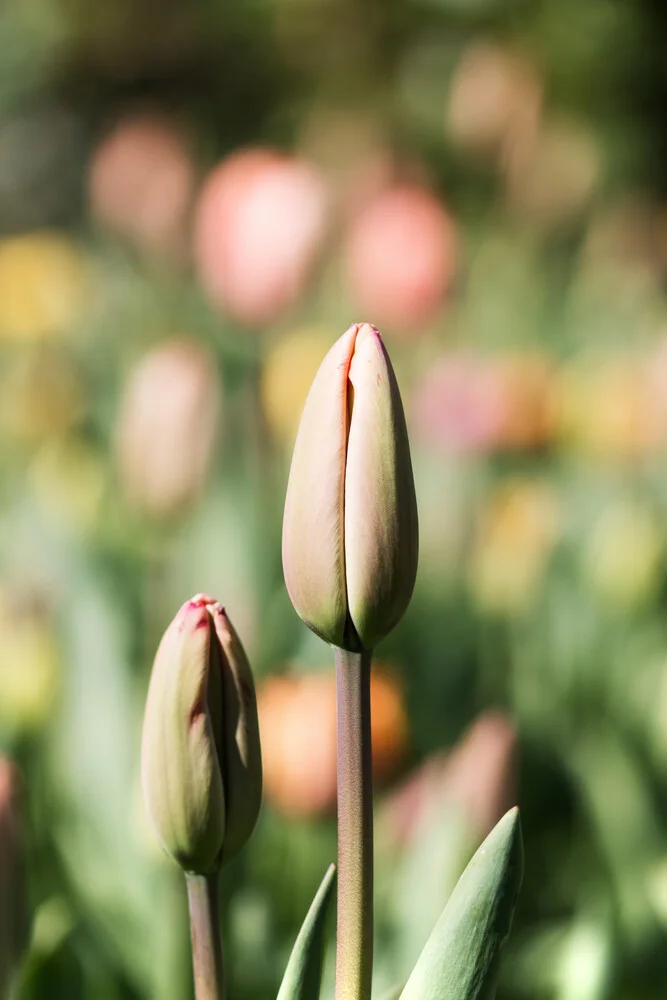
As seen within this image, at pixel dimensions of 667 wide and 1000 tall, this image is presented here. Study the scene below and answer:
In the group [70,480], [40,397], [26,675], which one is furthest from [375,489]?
[40,397]

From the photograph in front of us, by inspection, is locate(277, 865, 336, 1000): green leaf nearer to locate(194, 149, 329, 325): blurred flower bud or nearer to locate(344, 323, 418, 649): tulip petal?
locate(344, 323, 418, 649): tulip petal

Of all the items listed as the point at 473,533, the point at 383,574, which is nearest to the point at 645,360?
the point at 473,533

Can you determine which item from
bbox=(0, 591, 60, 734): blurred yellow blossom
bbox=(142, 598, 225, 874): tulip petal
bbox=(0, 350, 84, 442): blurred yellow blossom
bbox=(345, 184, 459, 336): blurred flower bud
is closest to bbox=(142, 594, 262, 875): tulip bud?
bbox=(142, 598, 225, 874): tulip petal

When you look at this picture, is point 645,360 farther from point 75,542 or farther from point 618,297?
point 75,542

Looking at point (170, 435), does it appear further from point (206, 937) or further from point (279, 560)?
point (206, 937)

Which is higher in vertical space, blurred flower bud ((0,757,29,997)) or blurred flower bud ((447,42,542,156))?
blurred flower bud ((447,42,542,156))
